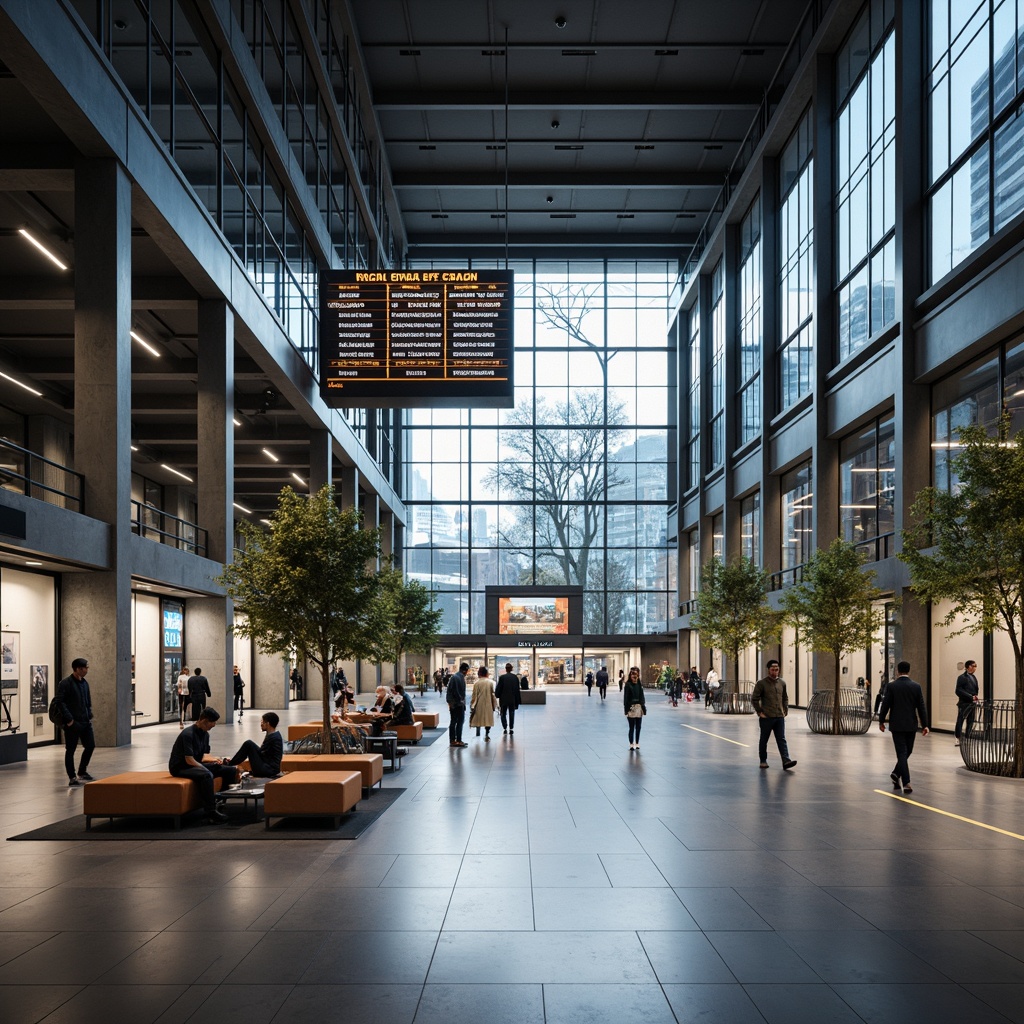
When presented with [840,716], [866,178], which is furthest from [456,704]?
[866,178]

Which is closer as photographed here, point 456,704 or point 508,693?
point 456,704

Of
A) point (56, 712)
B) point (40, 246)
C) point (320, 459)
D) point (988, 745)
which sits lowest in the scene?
point (988, 745)

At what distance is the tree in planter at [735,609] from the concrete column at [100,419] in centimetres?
2391

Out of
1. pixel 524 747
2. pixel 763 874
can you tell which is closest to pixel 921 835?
pixel 763 874

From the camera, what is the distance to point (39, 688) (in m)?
20.2

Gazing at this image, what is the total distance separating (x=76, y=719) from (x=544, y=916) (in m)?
9.42

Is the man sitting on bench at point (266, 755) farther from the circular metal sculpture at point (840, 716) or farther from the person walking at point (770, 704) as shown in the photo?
the circular metal sculpture at point (840, 716)

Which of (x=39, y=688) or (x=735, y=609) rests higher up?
(x=735, y=609)

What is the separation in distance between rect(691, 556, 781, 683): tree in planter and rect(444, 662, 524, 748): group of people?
43.4 ft

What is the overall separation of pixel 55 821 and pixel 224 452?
50.5ft

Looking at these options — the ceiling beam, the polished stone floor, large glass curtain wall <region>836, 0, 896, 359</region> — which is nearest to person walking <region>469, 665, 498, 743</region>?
the polished stone floor

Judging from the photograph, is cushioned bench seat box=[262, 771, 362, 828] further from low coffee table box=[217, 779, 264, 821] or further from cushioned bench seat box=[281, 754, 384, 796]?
cushioned bench seat box=[281, 754, 384, 796]

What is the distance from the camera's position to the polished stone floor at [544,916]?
577 centimetres

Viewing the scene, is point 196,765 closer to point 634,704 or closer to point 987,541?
point 634,704
